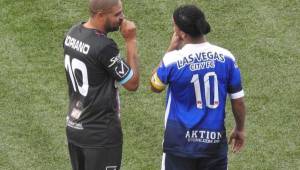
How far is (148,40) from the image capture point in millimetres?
11055

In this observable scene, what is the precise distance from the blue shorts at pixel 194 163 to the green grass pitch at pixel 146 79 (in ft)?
5.73

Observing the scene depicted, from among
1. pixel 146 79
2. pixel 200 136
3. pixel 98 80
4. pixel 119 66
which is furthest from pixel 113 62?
pixel 146 79

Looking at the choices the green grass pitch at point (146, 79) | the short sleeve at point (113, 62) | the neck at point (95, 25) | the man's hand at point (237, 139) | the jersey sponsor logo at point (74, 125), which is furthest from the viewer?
the green grass pitch at point (146, 79)

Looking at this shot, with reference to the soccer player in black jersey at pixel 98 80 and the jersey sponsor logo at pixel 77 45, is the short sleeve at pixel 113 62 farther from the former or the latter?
the jersey sponsor logo at pixel 77 45

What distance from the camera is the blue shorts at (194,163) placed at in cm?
704

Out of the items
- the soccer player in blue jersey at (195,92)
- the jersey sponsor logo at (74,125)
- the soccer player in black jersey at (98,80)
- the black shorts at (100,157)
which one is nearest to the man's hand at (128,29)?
the soccer player in black jersey at (98,80)

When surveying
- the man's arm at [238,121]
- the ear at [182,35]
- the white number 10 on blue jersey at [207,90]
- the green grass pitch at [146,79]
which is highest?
the ear at [182,35]

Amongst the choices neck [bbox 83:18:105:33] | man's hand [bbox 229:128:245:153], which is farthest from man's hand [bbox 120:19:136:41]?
man's hand [bbox 229:128:245:153]

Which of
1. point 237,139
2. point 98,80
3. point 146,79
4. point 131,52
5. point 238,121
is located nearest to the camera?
point 98,80

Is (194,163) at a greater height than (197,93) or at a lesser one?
lesser

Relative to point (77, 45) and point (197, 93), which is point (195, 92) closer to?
point (197, 93)

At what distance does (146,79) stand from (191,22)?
3.73m

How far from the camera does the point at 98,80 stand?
6.83 m

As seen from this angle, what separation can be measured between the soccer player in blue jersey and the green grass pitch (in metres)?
1.87
